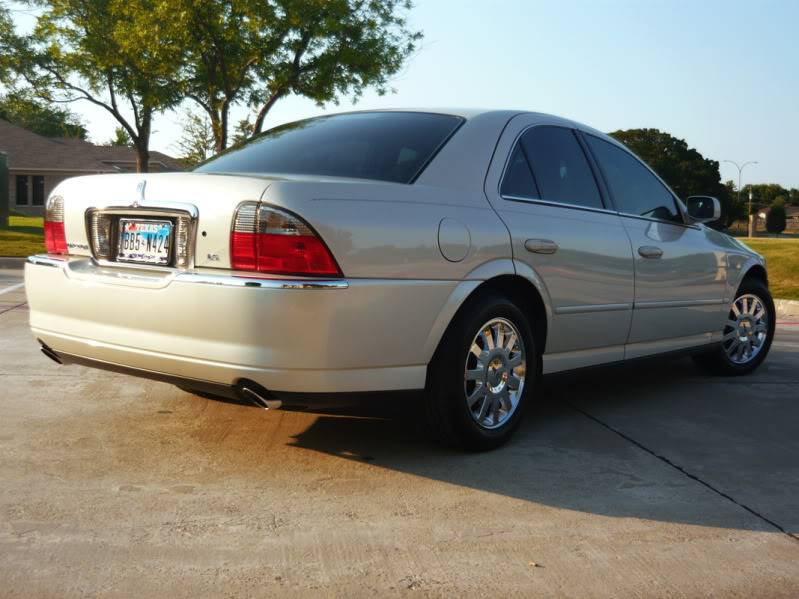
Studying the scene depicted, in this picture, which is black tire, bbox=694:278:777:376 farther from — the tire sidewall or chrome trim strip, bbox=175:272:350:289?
chrome trim strip, bbox=175:272:350:289

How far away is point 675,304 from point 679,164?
269 ft

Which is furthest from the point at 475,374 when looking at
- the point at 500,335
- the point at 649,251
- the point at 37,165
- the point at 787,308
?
the point at 37,165

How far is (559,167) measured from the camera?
16.7ft

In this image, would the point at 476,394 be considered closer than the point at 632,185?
Yes

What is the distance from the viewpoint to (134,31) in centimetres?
2427

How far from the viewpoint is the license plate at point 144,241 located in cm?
390

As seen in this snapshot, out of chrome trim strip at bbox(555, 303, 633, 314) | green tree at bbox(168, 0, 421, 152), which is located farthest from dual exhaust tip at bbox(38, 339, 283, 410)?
green tree at bbox(168, 0, 421, 152)

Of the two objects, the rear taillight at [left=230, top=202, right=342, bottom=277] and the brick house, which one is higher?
the brick house

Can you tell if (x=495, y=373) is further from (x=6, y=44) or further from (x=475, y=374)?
(x=6, y=44)

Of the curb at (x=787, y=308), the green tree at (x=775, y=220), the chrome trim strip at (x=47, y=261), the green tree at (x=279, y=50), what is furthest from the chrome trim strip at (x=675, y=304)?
the green tree at (x=775, y=220)

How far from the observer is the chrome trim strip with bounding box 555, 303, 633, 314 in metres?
4.83

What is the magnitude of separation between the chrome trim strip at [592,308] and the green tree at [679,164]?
77.2 metres

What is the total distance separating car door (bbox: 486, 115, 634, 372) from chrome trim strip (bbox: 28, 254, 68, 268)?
77.5 inches

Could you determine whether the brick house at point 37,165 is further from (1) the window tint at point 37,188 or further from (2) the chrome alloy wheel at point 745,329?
(2) the chrome alloy wheel at point 745,329
